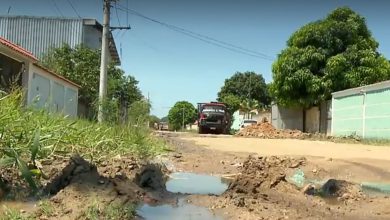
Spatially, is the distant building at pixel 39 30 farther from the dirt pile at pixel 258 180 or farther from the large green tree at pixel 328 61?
the dirt pile at pixel 258 180

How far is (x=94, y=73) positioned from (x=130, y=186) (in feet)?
90.9

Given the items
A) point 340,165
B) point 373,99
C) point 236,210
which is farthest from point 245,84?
point 236,210

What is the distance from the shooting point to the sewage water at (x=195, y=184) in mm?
7102

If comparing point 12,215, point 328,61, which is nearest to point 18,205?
point 12,215

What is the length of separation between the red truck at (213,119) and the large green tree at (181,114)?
145ft

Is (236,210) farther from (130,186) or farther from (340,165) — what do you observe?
(340,165)

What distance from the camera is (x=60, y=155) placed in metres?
7.32

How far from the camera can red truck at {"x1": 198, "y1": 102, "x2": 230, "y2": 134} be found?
124 feet

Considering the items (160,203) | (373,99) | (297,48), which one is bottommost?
(160,203)

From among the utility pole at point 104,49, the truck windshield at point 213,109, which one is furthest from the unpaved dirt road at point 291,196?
the truck windshield at point 213,109

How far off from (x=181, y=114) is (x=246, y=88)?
46.3ft

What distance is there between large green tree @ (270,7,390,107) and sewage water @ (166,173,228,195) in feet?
78.3

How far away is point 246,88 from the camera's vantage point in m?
77.2

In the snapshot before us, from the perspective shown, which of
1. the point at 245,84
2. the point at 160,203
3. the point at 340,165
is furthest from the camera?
the point at 245,84
